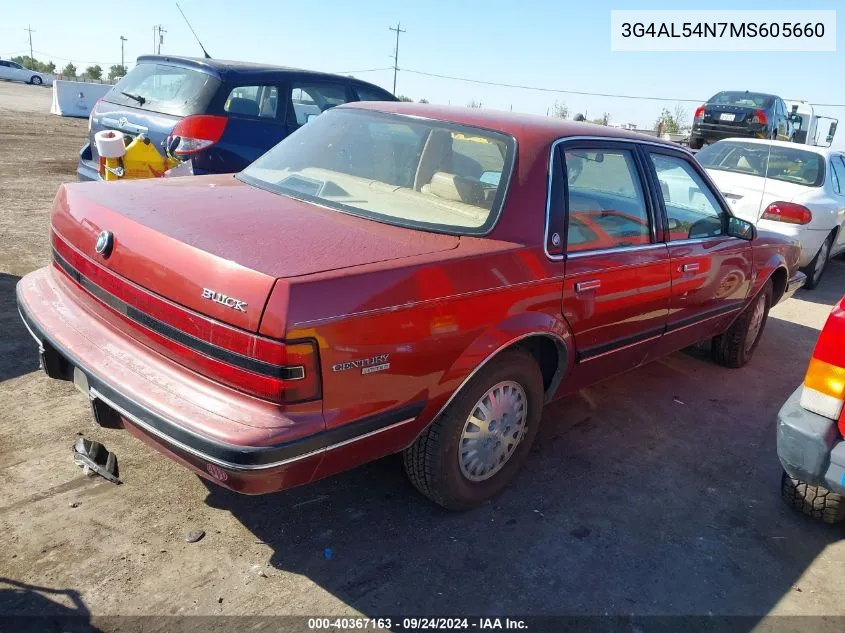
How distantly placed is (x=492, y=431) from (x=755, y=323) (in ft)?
10.3

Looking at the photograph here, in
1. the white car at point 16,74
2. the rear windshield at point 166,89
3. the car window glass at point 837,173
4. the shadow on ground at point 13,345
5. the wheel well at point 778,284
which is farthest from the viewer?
the white car at point 16,74

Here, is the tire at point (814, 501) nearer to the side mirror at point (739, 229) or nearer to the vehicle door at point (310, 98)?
the side mirror at point (739, 229)

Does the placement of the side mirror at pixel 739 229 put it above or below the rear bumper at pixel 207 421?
above

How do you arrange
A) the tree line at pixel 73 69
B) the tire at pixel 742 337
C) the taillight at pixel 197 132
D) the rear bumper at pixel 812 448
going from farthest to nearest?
the tree line at pixel 73 69, the taillight at pixel 197 132, the tire at pixel 742 337, the rear bumper at pixel 812 448

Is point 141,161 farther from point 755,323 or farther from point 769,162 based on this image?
point 769,162

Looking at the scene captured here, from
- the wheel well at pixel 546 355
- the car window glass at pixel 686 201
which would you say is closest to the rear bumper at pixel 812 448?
the wheel well at pixel 546 355

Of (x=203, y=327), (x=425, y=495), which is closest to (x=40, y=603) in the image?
(x=203, y=327)

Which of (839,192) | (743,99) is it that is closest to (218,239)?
(839,192)

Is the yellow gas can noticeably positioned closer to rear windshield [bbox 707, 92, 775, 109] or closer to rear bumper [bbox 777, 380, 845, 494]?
rear bumper [bbox 777, 380, 845, 494]

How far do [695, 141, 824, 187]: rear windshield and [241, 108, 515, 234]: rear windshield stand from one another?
5794 mm

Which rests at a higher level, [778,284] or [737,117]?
[737,117]

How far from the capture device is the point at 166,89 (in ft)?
20.5

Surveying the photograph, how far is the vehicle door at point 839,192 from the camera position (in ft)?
25.9

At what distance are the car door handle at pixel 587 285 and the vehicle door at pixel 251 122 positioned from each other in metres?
3.97
